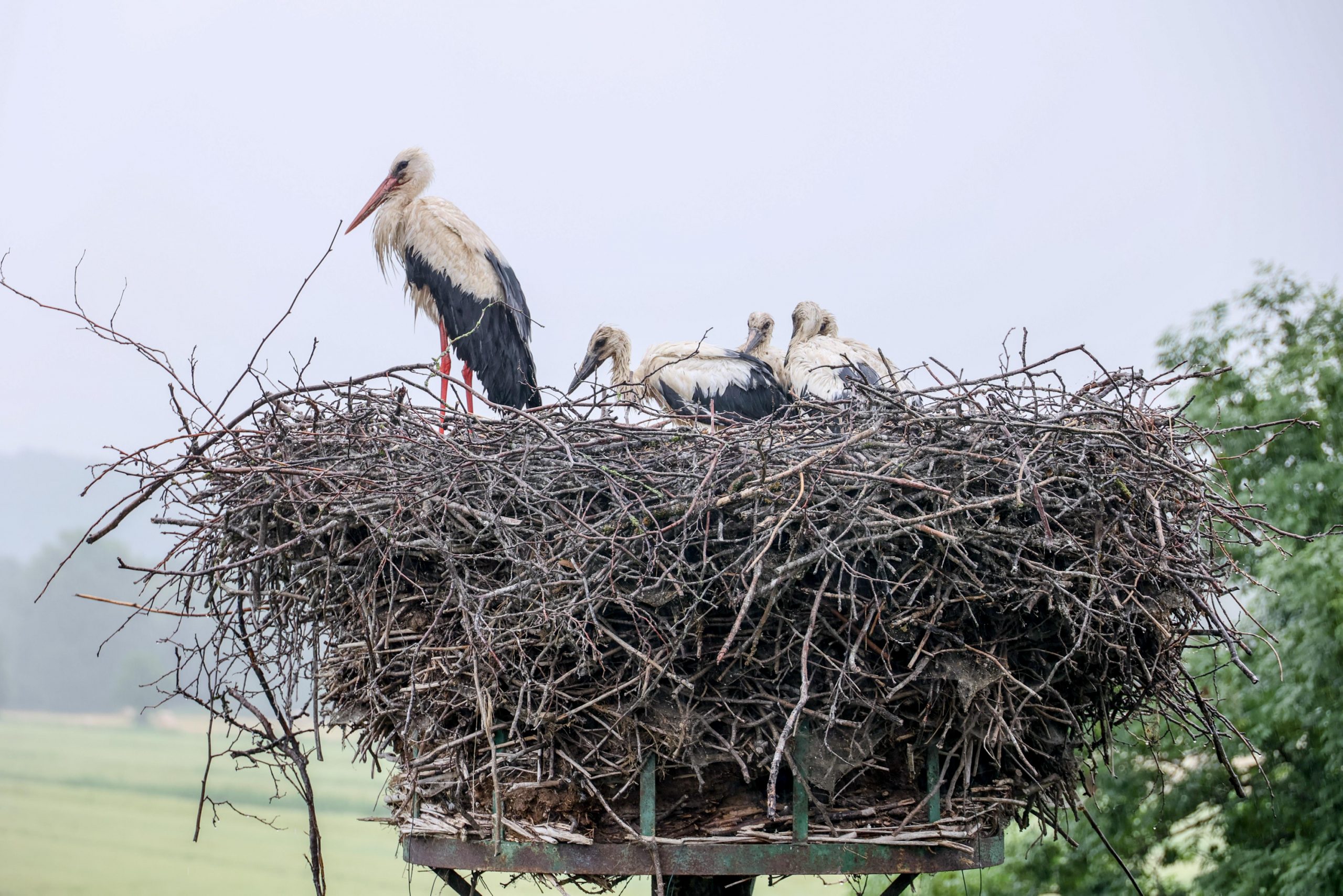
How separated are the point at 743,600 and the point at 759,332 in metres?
3.42

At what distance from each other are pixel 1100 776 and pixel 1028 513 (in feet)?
18.8

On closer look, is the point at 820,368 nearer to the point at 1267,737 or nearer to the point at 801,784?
the point at 801,784

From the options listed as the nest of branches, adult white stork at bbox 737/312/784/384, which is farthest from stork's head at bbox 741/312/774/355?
the nest of branches

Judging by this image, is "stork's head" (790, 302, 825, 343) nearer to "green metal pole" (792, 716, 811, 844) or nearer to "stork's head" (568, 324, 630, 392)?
"stork's head" (568, 324, 630, 392)

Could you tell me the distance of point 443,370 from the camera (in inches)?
224

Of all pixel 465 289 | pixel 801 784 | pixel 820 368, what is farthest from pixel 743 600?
pixel 465 289

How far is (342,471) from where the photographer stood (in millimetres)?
3490

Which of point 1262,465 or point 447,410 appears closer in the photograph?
point 447,410

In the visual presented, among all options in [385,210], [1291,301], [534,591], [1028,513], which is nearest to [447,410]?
[534,591]

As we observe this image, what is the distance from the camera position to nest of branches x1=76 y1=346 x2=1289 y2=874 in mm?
3086

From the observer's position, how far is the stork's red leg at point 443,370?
148 inches

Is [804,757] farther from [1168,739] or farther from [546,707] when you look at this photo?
[1168,739]

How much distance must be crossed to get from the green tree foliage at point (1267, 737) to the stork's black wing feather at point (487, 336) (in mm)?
4229

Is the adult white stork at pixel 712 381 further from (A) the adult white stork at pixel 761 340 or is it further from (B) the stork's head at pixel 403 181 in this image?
(B) the stork's head at pixel 403 181
